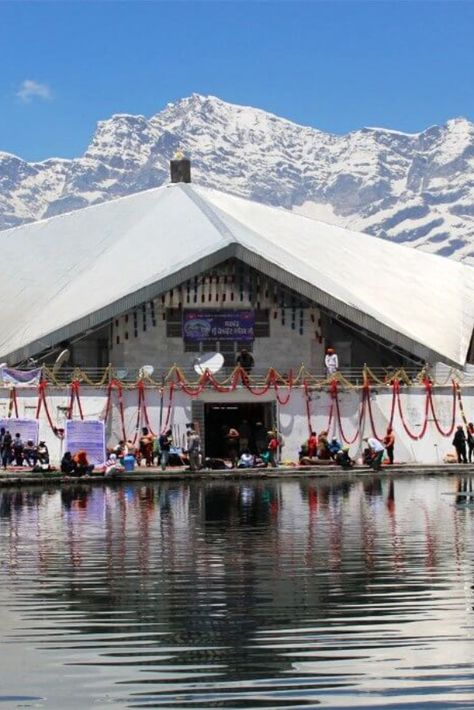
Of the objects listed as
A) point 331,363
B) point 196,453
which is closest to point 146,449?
point 196,453

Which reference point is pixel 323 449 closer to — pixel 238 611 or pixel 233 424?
pixel 233 424

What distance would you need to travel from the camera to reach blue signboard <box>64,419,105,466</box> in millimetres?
39094

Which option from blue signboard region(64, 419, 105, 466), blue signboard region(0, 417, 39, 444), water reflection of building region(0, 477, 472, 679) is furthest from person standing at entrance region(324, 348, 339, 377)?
water reflection of building region(0, 477, 472, 679)

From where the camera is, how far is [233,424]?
48.0 meters

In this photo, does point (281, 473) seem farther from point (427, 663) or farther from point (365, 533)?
point (427, 663)

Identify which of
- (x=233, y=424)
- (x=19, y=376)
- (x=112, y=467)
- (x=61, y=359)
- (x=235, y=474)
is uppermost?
(x=61, y=359)

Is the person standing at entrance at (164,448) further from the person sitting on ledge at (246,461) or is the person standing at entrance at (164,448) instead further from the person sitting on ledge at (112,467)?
the person sitting on ledge at (246,461)

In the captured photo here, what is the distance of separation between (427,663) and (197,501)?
18.0m

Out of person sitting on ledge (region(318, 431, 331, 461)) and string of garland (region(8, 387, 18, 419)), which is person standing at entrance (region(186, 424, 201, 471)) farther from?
string of garland (region(8, 387, 18, 419))

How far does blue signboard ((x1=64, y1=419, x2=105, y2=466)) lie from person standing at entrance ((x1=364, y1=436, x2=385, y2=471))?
6.63m

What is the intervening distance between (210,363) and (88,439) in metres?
6.46

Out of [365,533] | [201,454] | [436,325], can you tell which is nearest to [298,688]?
[365,533]

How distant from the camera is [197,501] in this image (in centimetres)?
2872

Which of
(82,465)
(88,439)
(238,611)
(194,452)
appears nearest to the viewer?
(238,611)
